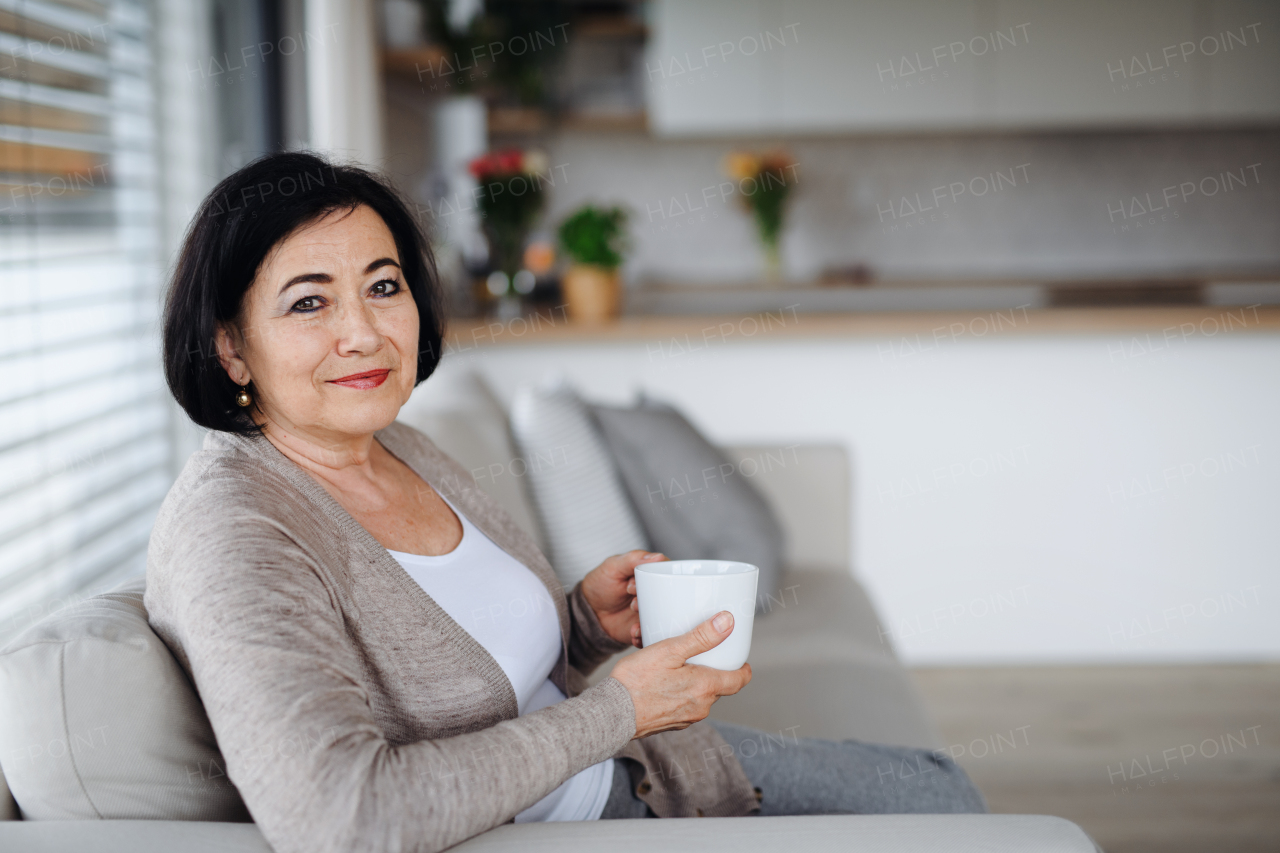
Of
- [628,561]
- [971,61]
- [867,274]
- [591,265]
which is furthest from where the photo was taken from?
[867,274]

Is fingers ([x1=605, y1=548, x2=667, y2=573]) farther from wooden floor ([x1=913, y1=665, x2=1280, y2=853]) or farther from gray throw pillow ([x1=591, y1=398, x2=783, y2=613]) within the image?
wooden floor ([x1=913, y1=665, x2=1280, y2=853])

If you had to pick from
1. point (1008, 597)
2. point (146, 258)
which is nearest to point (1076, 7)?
point (1008, 597)

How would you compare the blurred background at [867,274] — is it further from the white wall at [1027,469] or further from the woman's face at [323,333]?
the woman's face at [323,333]

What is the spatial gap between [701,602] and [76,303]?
146 centimetres

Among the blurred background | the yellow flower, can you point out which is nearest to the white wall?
the blurred background

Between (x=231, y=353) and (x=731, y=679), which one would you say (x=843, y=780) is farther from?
(x=231, y=353)

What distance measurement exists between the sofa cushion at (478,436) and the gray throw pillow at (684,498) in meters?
0.21

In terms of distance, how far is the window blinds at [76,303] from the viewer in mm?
1644

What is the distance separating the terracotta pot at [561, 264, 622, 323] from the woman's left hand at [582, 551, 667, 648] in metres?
1.81

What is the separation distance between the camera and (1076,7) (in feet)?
13.0

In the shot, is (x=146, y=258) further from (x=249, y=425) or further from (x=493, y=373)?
(x=249, y=425)

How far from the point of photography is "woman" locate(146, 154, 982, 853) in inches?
29.3

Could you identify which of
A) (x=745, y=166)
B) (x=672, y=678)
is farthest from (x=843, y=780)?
(x=745, y=166)

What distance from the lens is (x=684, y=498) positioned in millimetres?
2049
